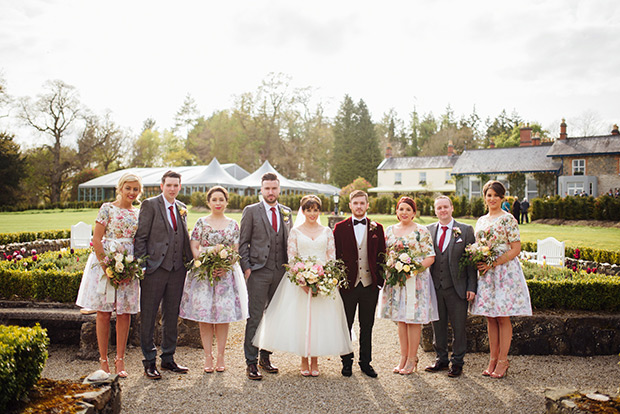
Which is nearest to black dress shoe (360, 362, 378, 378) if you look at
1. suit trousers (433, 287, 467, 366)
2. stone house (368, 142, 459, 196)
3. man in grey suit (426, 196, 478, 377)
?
man in grey suit (426, 196, 478, 377)

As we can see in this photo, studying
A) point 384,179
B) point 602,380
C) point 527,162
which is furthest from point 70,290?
point 384,179

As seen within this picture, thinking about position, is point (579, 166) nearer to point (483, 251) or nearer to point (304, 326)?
point (483, 251)

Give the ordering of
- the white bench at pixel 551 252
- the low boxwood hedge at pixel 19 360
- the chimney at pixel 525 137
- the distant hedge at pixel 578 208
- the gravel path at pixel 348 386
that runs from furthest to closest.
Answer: the chimney at pixel 525 137 → the distant hedge at pixel 578 208 → the white bench at pixel 551 252 → the gravel path at pixel 348 386 → the low boxwood hedge at pixel 19 360

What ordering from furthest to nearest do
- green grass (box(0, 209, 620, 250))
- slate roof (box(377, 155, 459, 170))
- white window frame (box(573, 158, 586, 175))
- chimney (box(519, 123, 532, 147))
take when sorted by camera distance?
slate roof (box(377, 155, 459, 170)) → chimney (box(519, 123, 532, 147)) → white window frame (box(573, 158, 586, 175)) → green grass (box(0, 209, 620, 250))

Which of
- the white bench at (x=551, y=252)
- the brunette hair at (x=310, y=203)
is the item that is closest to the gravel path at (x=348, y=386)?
the brunette hair at (x=310, y=203)

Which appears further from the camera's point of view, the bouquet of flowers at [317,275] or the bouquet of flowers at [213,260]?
the bouquet of flowers at [213,260]

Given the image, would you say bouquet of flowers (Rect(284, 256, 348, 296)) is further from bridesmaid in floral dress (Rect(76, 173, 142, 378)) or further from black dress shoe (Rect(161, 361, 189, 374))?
bridesmaid in floral dress (Rect(76, 173, 142, 378))

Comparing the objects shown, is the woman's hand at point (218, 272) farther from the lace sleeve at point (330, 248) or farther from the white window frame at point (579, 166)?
the white window frame at point (579, 166)

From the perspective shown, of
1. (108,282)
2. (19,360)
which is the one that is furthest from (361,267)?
(19,360)

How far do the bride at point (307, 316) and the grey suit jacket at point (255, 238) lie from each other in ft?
0.92

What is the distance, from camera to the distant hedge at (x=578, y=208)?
19314 mm

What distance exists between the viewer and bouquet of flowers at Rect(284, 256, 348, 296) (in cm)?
443

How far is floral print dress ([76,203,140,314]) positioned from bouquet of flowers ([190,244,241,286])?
690 millimetres

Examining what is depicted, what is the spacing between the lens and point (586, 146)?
29250 millimetres
